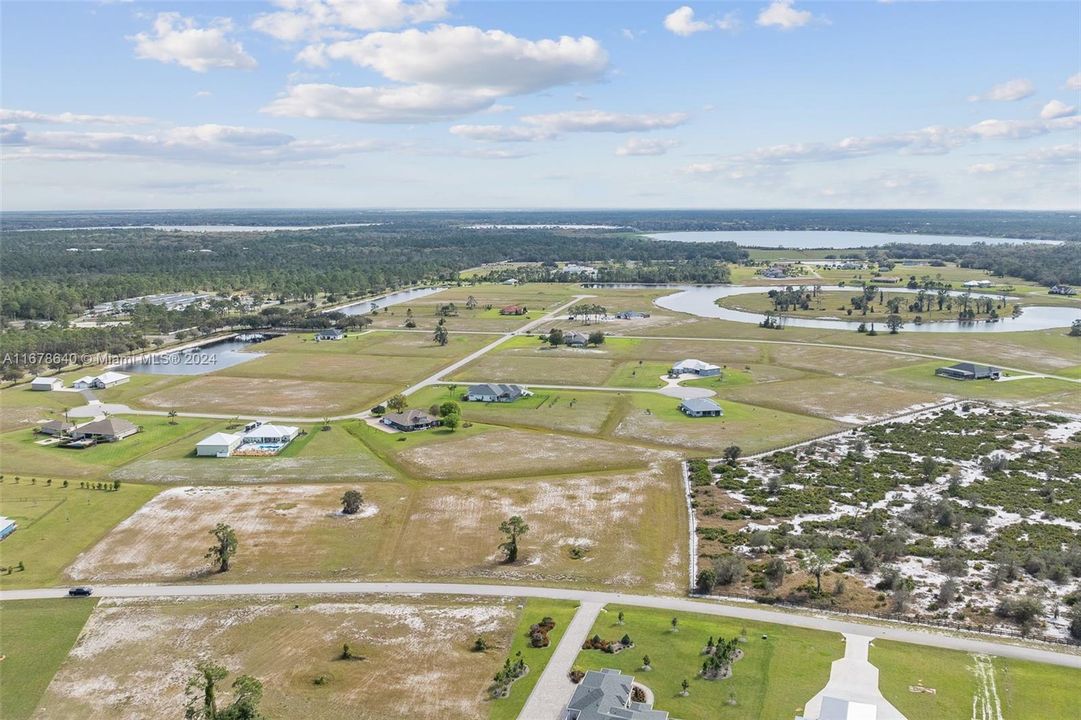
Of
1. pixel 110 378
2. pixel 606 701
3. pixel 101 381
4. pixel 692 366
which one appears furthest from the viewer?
pixel 692 366

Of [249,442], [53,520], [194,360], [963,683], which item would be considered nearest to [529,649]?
[963,683]

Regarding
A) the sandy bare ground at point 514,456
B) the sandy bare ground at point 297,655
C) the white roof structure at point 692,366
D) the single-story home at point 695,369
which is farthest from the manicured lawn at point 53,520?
the white roof structure at point 692,366

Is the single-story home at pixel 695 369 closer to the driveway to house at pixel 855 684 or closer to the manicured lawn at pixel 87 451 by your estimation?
the manicured lawn at pixel 87 451

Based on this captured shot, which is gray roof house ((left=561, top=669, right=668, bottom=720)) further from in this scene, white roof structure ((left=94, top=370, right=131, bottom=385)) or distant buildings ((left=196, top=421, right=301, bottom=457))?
white roof structure ((left=94, top=370, right=131, bottom=385))

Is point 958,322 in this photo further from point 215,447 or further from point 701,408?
point 215,447

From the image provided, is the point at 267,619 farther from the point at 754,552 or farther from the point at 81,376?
the point at 81,376
